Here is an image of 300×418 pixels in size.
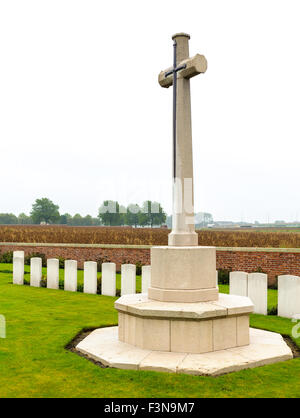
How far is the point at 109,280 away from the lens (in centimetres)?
1063

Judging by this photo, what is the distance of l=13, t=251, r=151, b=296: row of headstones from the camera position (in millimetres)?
10016

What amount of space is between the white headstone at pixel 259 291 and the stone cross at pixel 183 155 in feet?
9.36

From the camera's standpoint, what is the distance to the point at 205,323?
5434 millimetres

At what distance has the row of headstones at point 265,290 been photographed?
807 centimetres

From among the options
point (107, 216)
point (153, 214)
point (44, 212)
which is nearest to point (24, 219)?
point (44, 212)

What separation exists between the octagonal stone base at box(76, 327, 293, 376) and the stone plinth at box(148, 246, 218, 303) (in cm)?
77

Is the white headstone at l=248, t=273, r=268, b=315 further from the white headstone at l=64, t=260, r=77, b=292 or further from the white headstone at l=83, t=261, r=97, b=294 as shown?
the white headstone at l=64, t=260, r=77, b=292

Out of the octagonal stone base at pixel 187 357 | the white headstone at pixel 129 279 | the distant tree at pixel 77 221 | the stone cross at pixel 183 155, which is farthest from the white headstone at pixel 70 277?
the distant tree at pixel 77 221

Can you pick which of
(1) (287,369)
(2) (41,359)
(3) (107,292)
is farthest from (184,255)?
(3) (107,292)

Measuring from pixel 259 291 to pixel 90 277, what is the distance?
4511 mm

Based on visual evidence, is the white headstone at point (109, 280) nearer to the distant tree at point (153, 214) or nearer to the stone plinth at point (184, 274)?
the stone plinth at point (184, 274)

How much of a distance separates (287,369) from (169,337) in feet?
4.83

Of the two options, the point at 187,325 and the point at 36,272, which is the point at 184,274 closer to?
the point at 187,325

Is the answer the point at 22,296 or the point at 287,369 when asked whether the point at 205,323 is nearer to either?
the point at 287,369
